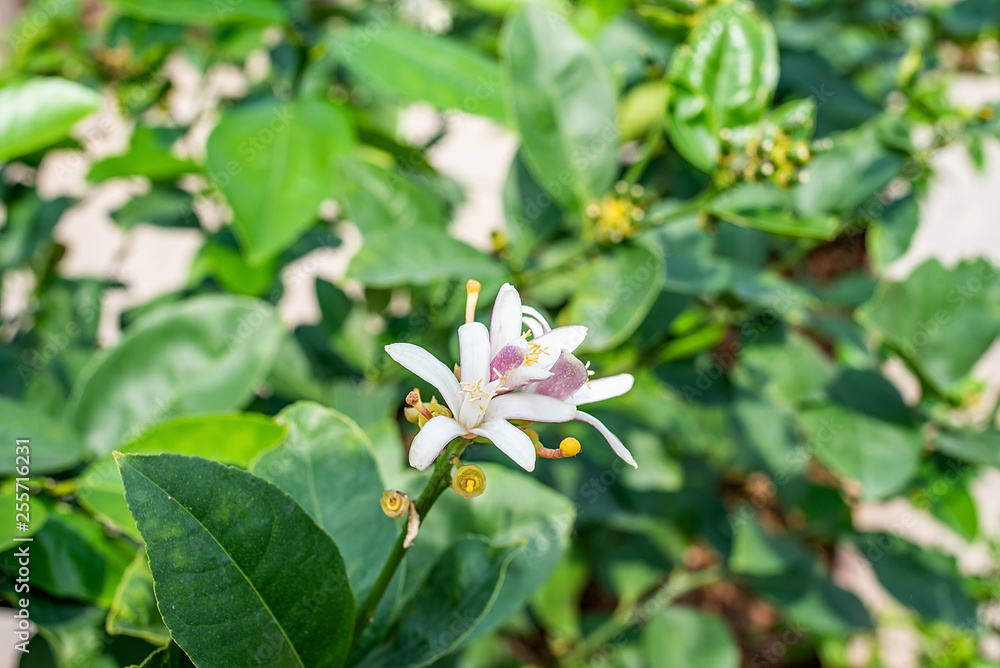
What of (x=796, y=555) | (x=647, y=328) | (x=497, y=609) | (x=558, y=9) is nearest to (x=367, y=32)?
(x=558, y=9)

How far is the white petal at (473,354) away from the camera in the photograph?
482mm

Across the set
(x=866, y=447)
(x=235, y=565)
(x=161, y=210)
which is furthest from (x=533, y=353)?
(x=161, y=210)

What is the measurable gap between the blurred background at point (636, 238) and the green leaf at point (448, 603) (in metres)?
0.30

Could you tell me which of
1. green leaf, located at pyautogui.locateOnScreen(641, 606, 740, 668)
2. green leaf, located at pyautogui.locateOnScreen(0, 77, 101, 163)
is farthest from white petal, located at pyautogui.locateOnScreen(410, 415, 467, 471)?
green leaf, located at pyautogui.locateOnScreen(641, 606, 740, 668)

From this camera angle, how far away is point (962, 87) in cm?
300

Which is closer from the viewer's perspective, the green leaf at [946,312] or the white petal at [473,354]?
the white petal at [473,354]

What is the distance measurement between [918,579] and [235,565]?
1.30 metres

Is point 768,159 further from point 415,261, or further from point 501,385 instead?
point 501,385

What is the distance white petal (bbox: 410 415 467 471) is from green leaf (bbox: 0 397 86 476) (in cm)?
54

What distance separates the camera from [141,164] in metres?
1.05

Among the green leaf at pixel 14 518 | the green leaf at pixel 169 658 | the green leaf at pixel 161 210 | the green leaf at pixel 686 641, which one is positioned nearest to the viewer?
the green leaf at pixel 169 658

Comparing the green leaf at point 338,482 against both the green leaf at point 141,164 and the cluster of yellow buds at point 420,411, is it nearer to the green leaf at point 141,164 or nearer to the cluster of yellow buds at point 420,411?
the cluster of yellow buds at point 420,411

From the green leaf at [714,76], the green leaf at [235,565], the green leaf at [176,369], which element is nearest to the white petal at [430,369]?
the green leaf at [235,565]

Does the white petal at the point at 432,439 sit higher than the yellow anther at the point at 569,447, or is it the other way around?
the white petal at the point at 432,439
